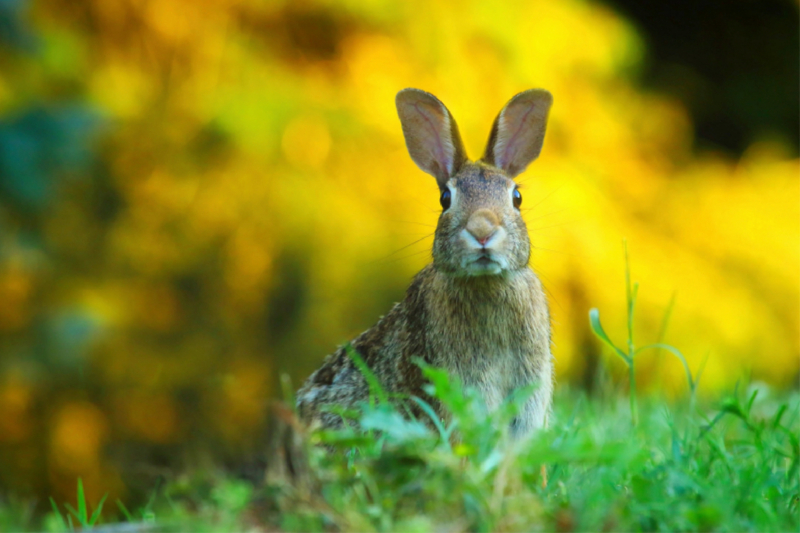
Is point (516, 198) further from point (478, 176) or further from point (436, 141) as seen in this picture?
point (436, 141)

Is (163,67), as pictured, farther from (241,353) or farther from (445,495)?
(445,495)

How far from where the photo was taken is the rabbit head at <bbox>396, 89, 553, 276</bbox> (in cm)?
274

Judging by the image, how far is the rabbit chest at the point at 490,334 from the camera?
9.14 feet

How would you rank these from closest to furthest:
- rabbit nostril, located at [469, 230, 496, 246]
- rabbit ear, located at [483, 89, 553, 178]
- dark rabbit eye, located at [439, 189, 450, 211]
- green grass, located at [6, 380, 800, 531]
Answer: green grass, located at [6, 380, 800, 531], rabbit nostril, located at [469, 230, 496, 246], dark rabbit eye, located at [439, 189, 450, 211], rabbit ear, located at [483, 89, 553, 178]

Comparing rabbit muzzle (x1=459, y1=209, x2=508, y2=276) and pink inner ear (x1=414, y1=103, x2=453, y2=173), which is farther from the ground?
pink inner ear (x1=414, y1=103, x2=453, y2=173)

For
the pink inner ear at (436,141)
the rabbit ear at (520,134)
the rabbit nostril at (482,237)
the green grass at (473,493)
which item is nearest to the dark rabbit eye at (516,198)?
the rabbit ear at (520,134)

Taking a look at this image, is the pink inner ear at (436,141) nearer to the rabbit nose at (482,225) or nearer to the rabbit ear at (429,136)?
the rabbit ear at (429,136)

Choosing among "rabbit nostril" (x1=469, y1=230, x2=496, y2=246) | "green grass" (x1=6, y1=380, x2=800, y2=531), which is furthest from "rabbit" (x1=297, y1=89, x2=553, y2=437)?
"green grass" (x1=6, y1=380, x2=800, y2=531)

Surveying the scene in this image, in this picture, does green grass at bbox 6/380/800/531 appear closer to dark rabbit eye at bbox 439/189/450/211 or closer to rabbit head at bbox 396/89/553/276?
rabbit head at bbox 396/89/553/276

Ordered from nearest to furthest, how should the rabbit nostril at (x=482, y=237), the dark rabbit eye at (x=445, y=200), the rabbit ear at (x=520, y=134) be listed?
the rabbit nostril at (x=482, y=237) < the dark rabbit eye at (x=445, y=200) < the rabbit ear at (x=520, y=134)

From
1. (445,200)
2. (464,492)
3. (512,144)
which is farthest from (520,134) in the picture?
(464,492)

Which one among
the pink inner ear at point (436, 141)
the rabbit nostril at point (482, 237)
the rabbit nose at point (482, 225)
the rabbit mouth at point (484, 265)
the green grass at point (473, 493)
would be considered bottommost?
the green grass at point (473, 493)

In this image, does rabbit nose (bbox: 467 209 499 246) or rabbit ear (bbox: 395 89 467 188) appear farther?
rabbit ear (bbox: 395 89 467 188)

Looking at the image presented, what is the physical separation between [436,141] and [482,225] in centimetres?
60
